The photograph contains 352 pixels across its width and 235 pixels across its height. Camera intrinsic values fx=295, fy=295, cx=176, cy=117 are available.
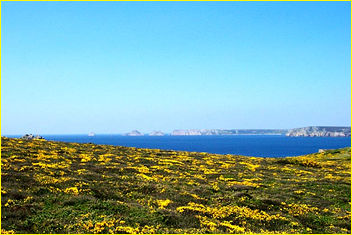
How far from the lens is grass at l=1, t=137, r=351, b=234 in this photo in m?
16.1

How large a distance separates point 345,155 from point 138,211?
6917 cm

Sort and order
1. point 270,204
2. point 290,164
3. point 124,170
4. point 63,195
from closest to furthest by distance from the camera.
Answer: point 63,195, point 270,204, point 124,170, point 290,164

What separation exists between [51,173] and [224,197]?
1555cm

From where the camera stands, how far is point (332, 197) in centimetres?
2678

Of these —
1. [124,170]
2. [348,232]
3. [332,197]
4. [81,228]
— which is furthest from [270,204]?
[124,170]

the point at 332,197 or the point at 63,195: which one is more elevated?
the point at 63,195

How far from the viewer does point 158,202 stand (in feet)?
69.3

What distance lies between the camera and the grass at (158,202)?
1606 cm

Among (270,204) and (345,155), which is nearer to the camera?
(270,204)

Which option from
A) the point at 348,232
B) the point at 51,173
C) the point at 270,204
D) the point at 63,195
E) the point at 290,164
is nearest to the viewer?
the point at 348,232

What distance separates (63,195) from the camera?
20.5m

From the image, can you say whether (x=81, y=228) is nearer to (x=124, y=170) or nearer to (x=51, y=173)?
(x=51, y=173)

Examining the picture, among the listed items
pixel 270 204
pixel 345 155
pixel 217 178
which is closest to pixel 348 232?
pixel 270 204

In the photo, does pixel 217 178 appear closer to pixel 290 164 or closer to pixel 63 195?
pixel 63 195
